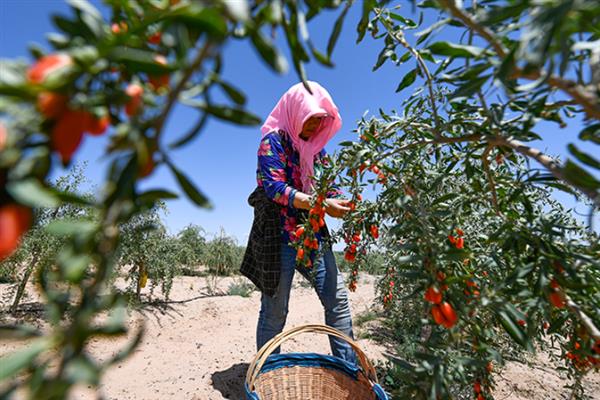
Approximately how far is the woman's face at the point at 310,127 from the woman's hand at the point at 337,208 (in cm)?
66

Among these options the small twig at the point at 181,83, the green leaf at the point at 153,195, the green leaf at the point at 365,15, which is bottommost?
the green leaf at the point at 153,195

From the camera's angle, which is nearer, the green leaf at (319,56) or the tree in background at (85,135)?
the tree in background at (85,135)

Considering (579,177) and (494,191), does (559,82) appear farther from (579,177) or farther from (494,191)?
(494,191)

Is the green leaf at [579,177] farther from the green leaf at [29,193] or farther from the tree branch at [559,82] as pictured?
the green leaf at [29,193]

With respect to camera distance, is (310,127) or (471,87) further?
(310,127)

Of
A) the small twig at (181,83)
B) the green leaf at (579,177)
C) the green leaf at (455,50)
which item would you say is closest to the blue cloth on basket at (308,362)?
the green leaf at (579,177)

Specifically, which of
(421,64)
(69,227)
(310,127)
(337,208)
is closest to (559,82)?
(421,64)

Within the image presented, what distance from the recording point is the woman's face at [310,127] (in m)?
1.93

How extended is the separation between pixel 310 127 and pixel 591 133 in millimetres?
1532

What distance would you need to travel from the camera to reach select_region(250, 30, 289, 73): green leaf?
31 centimetres

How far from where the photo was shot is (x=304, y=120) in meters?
1.82

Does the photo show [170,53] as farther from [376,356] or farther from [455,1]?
[376,356]

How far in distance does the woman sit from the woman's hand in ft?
0.85

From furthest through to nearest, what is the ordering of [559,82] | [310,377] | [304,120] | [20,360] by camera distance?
[304,120], [310,377], [559,82], [20,360]
